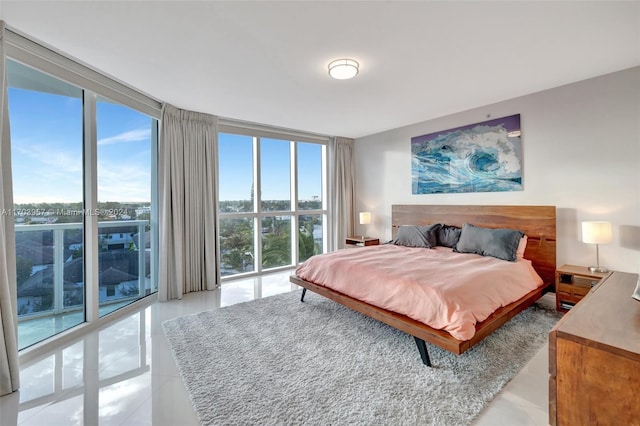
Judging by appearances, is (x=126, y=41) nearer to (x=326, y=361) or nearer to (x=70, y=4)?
(x=70, y=4)

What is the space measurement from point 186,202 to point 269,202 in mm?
1445

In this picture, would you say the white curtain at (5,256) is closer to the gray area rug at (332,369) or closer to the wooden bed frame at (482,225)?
the gray area rug at (332,369)

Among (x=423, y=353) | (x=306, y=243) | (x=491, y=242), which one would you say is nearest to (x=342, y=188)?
(x=306, y=243)

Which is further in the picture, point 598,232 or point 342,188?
point 342,188

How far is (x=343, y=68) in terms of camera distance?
245 centimetres

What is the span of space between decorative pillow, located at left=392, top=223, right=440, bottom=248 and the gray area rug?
4.40 feet

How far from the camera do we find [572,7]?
1.80 meters

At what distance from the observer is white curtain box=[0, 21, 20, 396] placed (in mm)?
1806

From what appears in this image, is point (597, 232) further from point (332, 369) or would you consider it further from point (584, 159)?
point (332, 369)

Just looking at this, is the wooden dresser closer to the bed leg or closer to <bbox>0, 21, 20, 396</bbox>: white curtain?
the bed leg


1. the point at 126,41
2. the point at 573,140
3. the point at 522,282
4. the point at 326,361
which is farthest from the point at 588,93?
the point at 126,41

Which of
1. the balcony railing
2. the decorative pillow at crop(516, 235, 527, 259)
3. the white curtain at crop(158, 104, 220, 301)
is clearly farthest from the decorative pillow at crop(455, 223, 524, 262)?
the balcony railing

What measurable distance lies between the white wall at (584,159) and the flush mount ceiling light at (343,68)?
4.67ft

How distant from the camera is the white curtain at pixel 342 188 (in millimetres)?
5461
